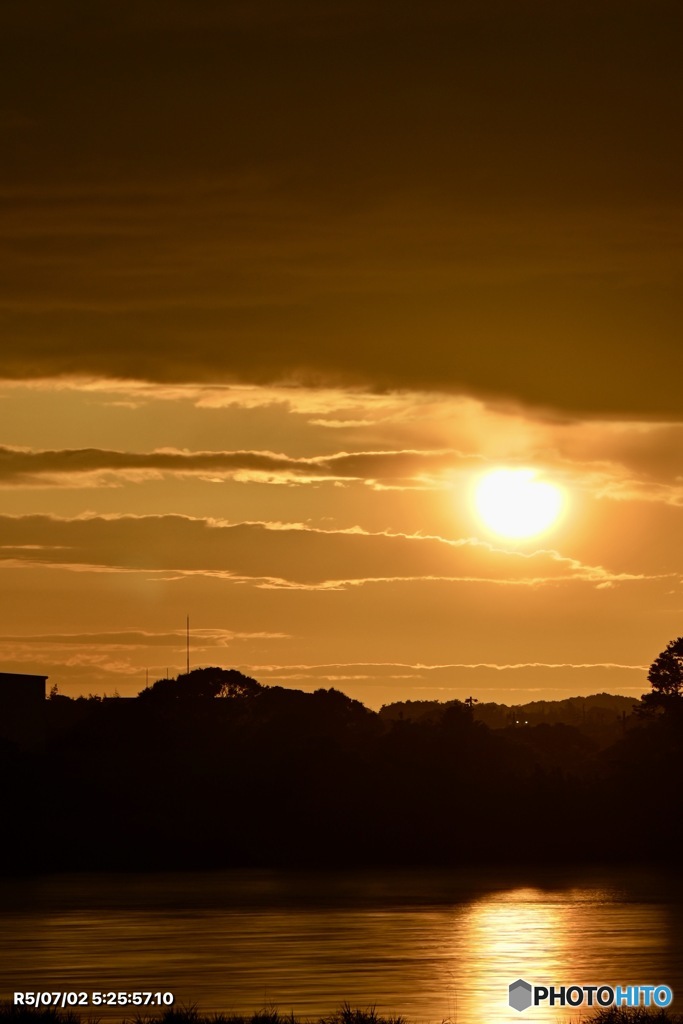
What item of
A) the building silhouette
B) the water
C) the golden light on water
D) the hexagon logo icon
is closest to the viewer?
the hexagon logo icon

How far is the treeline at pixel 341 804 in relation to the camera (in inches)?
4641

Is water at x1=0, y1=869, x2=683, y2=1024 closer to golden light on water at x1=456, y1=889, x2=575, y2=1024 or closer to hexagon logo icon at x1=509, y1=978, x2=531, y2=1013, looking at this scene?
golden light on water at x1=456, y1=889, x2=575, y2=1024

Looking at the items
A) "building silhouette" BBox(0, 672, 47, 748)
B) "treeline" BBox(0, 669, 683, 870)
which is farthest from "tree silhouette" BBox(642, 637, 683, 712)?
"building silhouette" BBox(0, 672, 47, 748)

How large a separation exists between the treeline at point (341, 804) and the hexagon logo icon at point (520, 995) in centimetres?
6862

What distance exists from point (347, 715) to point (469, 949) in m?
→ 124

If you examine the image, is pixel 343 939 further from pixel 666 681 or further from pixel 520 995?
pixel 666 681

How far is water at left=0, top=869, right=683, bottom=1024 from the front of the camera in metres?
46.9

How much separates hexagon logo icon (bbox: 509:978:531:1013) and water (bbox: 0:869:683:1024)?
431mm

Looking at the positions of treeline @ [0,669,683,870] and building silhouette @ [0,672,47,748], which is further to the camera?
building silhouette @ [0,672,47,748]

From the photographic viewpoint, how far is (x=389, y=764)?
12838 cm

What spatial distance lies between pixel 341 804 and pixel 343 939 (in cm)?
6020

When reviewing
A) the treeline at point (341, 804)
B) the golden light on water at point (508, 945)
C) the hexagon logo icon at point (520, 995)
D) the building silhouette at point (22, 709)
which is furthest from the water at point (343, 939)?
the building silhouette at point (22, 709)

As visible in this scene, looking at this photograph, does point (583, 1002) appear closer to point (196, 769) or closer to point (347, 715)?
point (196, 769)

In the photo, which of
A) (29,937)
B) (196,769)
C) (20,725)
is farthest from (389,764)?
(29,937)
